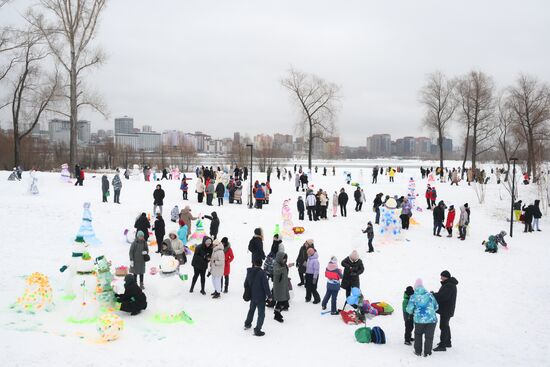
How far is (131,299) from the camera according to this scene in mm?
9133

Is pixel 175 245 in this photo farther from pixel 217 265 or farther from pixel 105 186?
pixel 105 186

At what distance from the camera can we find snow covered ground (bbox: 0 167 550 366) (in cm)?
770

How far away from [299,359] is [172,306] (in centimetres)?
299

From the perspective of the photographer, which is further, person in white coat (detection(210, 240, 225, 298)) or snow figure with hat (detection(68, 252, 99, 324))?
person in white coat (detection(210, 240, 225, 298))

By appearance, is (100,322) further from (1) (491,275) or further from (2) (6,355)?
(1) (491,275)

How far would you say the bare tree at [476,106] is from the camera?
41.6 m

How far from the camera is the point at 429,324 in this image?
783 cm

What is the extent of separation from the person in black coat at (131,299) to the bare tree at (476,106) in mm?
38713

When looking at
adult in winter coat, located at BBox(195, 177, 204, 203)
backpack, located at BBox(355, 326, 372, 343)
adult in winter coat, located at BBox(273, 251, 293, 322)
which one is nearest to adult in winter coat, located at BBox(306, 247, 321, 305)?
adult in winter coat, located at BBox(273, 251, 293, 322)

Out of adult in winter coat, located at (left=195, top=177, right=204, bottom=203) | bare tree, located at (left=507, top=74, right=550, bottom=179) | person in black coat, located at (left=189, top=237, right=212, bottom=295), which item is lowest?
person in black coat, located at (left=189, top=237, right=212, bottom=295)

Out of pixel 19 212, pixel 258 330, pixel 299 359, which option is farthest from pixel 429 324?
Answer: pixel 19 212

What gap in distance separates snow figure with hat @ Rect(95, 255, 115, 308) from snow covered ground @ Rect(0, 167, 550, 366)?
21.6 inches

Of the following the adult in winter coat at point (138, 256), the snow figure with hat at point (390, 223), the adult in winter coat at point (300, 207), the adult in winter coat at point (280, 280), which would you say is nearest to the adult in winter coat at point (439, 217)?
the snow figure with hat at point (390, 223)

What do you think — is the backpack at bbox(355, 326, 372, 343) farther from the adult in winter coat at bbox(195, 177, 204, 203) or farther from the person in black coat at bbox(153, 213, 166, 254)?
the adult in winter coat at bbox(195, 177, 204, 203)
